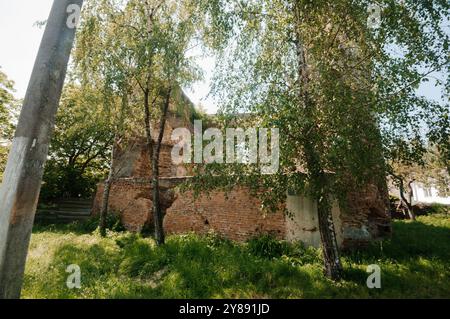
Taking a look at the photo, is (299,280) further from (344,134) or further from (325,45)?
(325,45)

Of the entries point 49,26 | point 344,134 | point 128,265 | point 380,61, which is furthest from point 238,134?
point 128,265

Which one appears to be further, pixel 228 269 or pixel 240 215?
pixel 240 215

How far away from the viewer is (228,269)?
665cm

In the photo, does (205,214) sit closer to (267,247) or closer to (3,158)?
(267,247)

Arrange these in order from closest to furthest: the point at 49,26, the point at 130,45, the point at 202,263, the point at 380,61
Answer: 1. the point at 49,26
2. the point at 380,61
3. the point at 202,263
4. the point at 130,45

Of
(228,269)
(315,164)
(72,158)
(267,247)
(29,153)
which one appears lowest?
(228,269)

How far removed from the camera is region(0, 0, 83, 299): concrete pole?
364 cm

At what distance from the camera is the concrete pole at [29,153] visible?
3.64 metres

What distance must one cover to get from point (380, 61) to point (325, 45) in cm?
120

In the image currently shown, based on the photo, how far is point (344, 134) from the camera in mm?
5348

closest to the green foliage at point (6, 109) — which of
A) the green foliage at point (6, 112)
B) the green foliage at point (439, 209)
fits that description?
the green foliage at point (6, 112)

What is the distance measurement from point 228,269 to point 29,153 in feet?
15.7

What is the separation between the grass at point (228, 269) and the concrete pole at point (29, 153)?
8.83 feet

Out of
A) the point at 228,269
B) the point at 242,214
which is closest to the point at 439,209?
the point at 242,214
